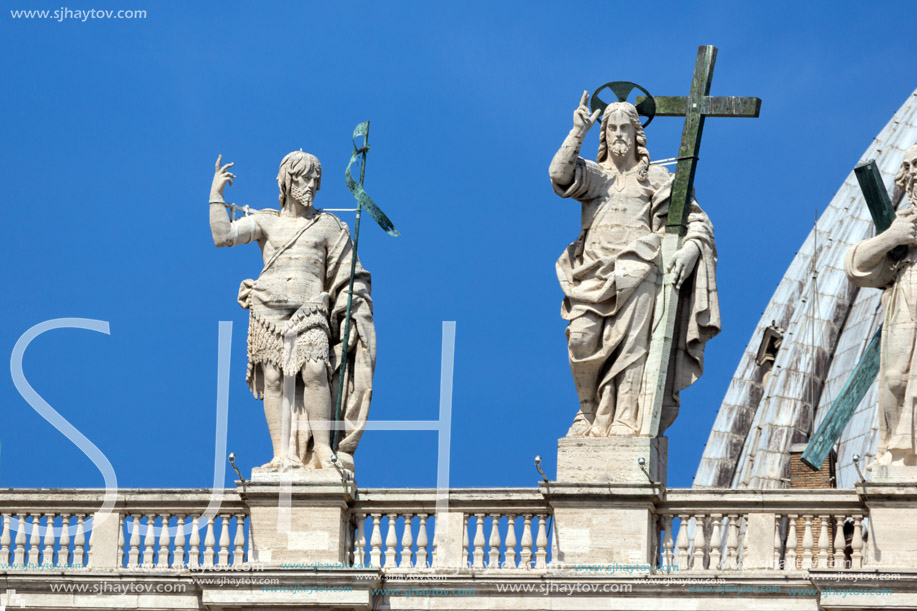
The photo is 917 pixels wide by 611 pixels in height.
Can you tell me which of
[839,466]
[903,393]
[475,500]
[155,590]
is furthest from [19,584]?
[839,466]

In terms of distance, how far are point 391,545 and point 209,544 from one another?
1.97 m

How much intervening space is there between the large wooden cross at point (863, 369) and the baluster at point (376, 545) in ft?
15.1

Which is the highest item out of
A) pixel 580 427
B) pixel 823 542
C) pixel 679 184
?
pixel 679 184

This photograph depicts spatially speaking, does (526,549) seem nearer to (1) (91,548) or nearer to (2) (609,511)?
(2) (609,511)

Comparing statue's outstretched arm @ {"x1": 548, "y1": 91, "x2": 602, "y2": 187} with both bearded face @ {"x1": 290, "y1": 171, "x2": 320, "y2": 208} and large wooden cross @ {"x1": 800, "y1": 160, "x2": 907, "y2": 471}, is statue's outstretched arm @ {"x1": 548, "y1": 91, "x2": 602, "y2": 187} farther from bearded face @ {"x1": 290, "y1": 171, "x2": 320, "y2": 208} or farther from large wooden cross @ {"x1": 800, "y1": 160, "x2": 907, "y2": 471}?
large wooden cross @ {"x1": 800, "y1": 160, "x2": 907, "y2": 471}

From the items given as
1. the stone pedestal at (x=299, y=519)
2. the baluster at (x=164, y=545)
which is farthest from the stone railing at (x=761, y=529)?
A: the baluster at (x=164, y=545)

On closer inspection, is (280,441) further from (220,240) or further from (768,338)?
(768,338)

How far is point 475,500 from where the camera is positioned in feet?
87.2

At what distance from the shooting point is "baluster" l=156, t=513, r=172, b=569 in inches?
1058

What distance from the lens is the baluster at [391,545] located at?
26562mm

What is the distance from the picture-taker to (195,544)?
26.8 meters

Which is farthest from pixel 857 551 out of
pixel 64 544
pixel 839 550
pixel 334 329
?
pixel 64 544

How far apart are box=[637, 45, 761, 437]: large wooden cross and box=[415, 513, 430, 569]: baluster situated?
251 cm

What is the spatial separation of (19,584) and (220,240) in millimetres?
4433
